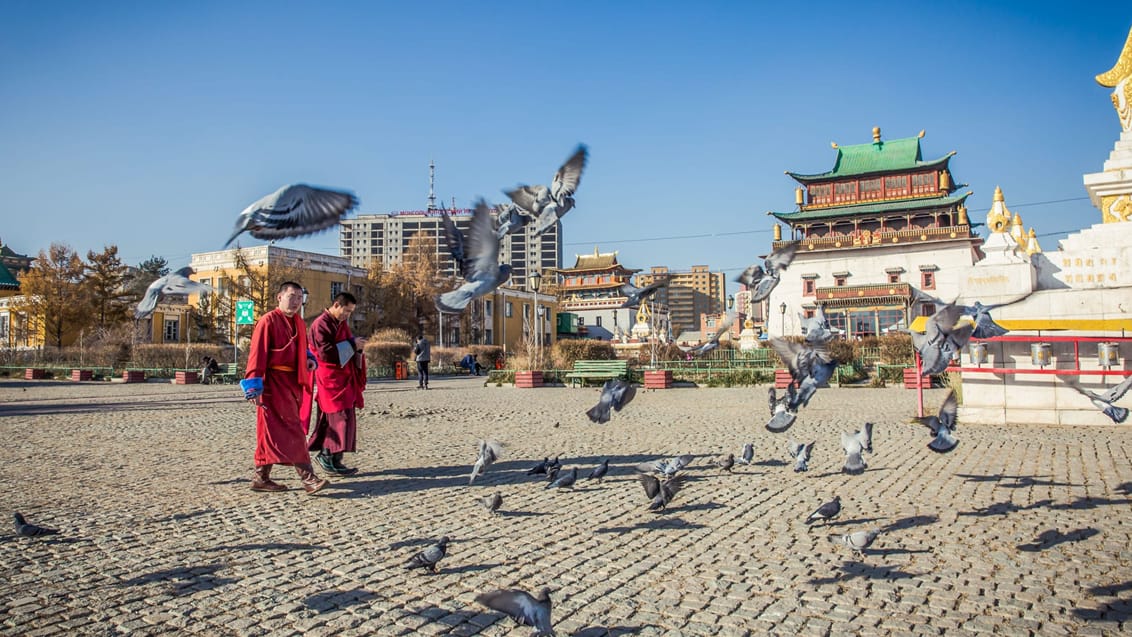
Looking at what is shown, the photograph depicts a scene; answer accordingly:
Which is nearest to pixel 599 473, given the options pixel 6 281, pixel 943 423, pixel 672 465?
pixel 672 465

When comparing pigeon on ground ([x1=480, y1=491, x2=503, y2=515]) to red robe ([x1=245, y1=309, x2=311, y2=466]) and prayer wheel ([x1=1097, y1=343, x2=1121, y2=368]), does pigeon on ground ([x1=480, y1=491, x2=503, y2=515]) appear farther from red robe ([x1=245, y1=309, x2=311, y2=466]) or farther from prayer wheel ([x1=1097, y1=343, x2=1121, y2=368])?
prayer wheel ([x1=1097, y1=343, x2=1121, y2=368])

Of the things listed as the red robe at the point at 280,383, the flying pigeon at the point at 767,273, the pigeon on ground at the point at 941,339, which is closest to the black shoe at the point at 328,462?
the red robe at the point at 280,383

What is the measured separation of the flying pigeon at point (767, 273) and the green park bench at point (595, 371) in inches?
579

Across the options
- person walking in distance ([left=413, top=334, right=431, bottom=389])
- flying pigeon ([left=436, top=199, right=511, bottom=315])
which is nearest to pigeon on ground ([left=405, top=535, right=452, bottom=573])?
flying pigeon ([left=436, top=199, right=511, bottom=315])

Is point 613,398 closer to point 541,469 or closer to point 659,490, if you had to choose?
point 659,490

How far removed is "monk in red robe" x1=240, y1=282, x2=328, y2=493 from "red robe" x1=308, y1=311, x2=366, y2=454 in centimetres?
43

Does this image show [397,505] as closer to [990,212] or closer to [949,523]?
[949,523]

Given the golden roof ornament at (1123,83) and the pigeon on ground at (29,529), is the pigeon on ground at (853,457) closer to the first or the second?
the pigeon on ground at (29,529)

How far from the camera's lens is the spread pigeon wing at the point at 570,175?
6645 mm

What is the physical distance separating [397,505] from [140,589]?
7.43ft

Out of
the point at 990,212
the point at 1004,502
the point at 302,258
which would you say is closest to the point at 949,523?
the point at 1004,502

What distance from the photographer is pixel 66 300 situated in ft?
121

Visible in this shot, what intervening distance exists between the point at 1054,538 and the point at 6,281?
6955cm

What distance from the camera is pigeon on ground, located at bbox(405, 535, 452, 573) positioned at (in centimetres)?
408
